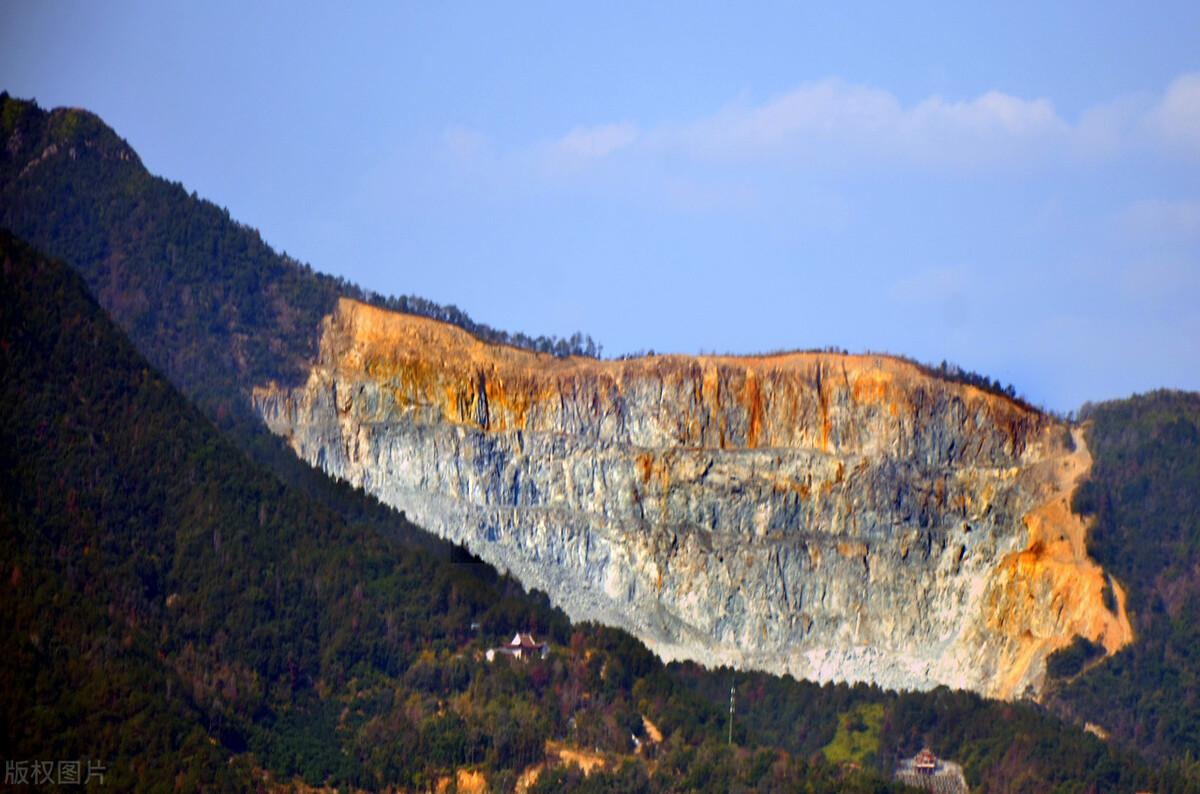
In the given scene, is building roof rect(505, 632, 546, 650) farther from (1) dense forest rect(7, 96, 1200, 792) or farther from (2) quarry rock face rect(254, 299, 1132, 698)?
(2) quarry rock face rect(254, 299, 1132, 698)

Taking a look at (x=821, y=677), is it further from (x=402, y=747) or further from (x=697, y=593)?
(x=402, y=747)

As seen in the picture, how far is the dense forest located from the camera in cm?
13550

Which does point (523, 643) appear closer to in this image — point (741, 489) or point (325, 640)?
point (325, 640)

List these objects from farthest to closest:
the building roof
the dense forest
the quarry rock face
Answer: the quarry rock face → the building roof → the dense forest

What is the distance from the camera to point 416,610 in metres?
150

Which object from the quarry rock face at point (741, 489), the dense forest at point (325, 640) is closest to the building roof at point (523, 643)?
the dense forest at point (325, 640)

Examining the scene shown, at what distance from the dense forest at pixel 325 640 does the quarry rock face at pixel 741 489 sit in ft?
8.84

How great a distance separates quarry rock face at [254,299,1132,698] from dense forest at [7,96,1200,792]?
2.69 meters

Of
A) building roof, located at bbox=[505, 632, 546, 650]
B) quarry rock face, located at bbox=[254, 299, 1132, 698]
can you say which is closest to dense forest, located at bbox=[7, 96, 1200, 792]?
building roof, located at bbox=[505, 632, 546, 650]

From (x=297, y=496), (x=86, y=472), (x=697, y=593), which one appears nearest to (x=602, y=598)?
(x=697, y=593)

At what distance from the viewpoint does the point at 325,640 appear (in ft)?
482

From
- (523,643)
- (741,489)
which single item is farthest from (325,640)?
(741,489)

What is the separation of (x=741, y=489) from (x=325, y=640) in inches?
824

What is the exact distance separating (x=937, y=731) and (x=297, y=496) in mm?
26456
